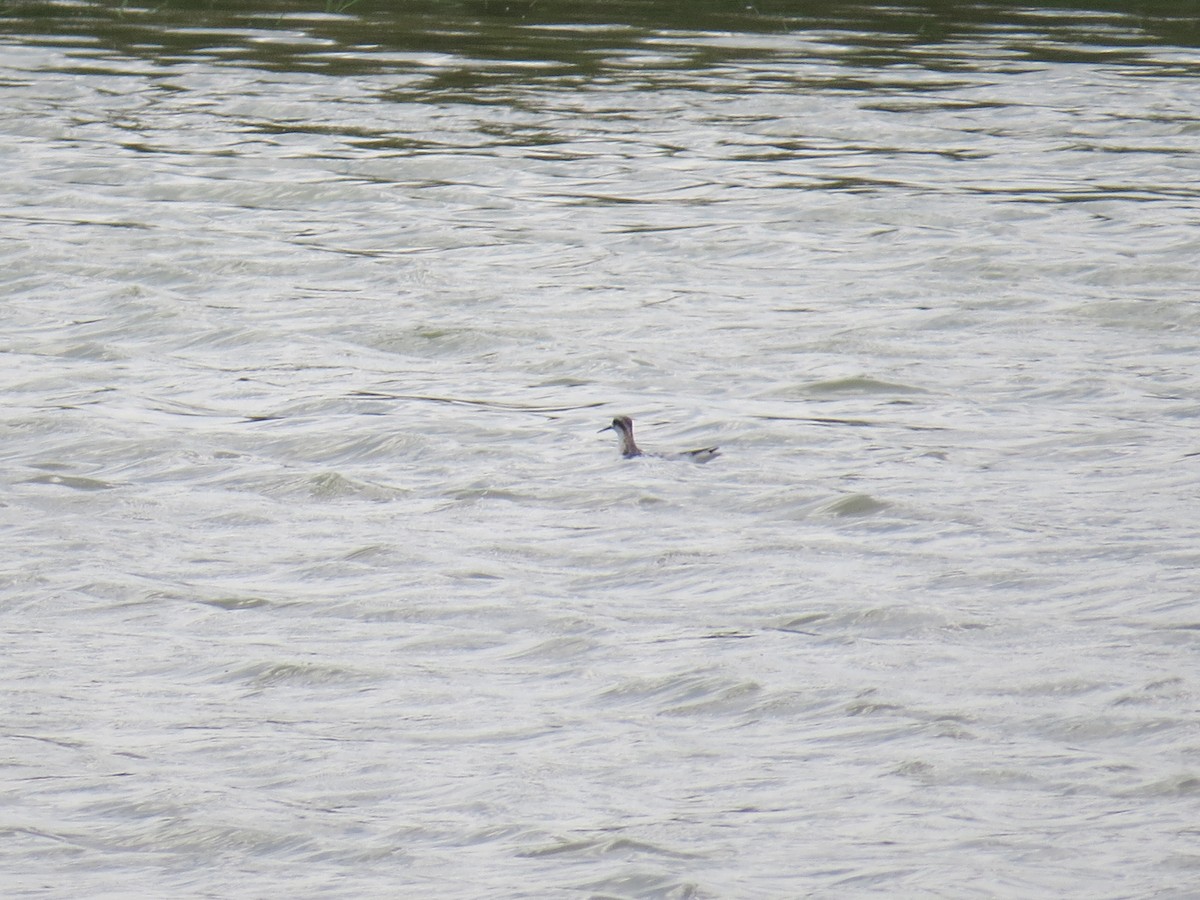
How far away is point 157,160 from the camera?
13.7m

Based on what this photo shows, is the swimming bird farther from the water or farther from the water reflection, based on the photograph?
the water reflection

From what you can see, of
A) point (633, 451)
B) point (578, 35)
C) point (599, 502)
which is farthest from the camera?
point (578, 35)

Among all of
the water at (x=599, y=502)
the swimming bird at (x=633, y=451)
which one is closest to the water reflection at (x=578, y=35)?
the water at (x=599, y=502)

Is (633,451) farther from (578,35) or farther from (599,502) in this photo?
(578,35)

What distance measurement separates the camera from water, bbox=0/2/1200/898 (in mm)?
4828

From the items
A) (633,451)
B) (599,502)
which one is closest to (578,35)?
(633,451)

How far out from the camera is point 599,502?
23.9 ft

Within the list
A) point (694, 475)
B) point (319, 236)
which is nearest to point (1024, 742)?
point (694, 475)

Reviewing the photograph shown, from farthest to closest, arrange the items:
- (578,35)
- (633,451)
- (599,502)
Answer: (578,35) → (633,451) → (599,502)

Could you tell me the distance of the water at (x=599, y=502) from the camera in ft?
15.8

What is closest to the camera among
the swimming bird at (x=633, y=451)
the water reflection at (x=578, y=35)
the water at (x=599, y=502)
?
the water at (x=599, y=502)

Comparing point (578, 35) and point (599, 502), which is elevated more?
point (578, 35)

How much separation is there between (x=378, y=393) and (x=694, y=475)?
175 centimetres

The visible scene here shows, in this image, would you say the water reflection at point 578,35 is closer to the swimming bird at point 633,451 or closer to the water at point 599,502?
the water at point 599,502
